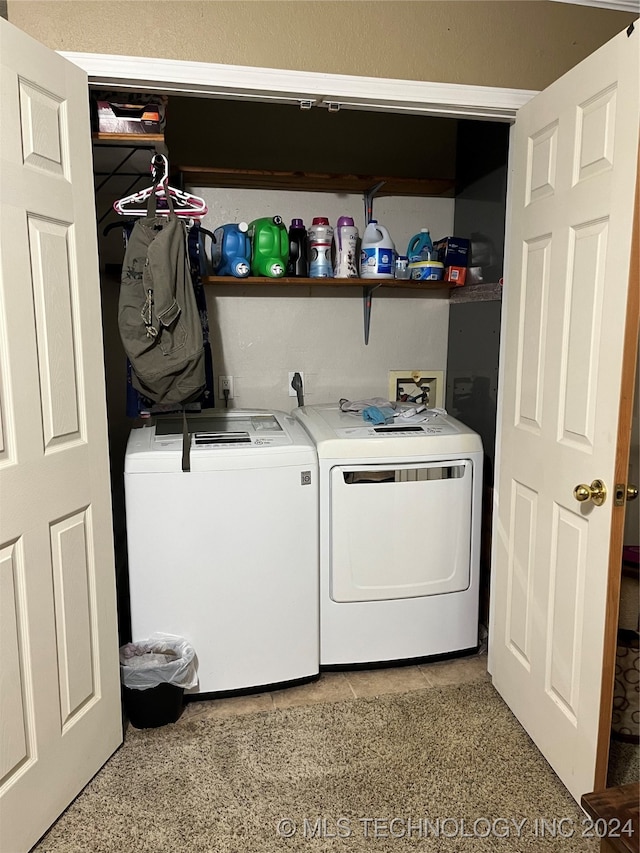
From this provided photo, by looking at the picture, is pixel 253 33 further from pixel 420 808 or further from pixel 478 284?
pixel 420 808

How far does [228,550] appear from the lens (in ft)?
7.25

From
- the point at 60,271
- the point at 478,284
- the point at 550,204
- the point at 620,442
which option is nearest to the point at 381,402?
the point at 478,284

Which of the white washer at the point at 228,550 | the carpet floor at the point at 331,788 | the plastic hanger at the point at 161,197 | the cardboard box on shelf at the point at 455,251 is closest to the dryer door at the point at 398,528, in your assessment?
the white washer at the point at 228,550

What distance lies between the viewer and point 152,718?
2.11 m

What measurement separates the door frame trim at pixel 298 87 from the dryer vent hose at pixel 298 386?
1245mm

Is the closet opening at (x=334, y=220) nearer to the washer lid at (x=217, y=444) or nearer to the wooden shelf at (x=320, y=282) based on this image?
the wooden shelf at (x=320, y=282)

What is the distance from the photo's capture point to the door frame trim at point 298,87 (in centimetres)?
176

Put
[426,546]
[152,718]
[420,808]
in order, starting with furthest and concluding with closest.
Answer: [426,546] < [152,718] < [420,808]

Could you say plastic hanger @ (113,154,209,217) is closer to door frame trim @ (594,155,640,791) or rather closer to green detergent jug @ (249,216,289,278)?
green detergent jug @ (249,216,289,278)

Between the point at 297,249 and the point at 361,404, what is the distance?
71cm

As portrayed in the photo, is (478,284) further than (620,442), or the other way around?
(478,284)

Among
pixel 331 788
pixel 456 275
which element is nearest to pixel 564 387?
pixel 456 275

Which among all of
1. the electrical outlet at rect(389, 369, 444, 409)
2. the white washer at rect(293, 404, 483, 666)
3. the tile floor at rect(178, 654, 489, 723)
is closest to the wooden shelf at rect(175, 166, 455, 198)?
the electrical outlet at rect(389, 369, 444, 409)

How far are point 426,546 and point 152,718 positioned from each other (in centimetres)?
112
